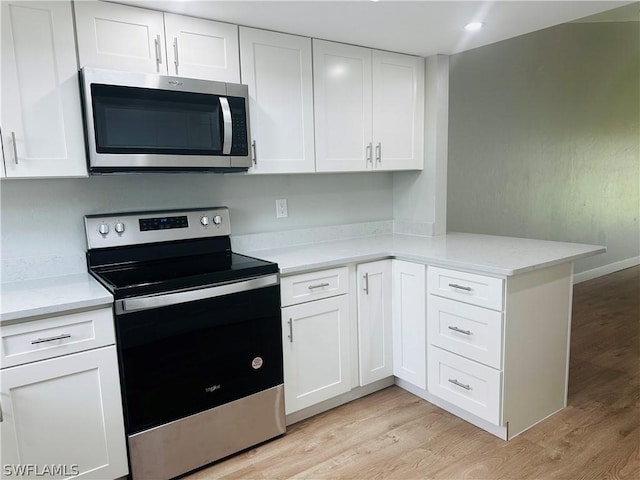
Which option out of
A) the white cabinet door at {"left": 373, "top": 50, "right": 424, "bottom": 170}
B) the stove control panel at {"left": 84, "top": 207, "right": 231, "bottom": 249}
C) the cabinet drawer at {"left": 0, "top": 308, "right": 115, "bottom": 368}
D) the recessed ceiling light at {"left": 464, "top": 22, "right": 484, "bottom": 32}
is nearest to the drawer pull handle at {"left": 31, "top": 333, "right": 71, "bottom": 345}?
the cabinet drawer at {"left": 0, "top": 308, "right": 115, "bottom": 368}

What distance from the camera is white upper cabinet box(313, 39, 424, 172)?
8.16ft

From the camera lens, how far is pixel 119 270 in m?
2.07

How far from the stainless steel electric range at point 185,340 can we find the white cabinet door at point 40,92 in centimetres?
38

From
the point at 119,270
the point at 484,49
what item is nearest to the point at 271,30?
the point at 119,270

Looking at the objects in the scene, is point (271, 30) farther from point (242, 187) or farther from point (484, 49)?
point (484, 49)

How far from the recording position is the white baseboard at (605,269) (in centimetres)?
495

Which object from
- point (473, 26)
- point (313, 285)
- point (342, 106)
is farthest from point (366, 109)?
point (313, 285)

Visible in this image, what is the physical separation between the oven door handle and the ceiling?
47.7 inches

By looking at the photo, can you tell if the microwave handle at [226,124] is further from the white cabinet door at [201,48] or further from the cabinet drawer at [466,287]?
the cabinet drawer at [466,287]

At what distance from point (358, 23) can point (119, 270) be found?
1.67 meters

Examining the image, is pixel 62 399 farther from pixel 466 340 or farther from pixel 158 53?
pixel 466 340

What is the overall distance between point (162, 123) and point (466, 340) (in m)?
1.76

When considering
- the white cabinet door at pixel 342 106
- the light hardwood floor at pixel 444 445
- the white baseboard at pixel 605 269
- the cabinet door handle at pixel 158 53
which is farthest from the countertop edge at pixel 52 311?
the white baseboard at pixel 605 269

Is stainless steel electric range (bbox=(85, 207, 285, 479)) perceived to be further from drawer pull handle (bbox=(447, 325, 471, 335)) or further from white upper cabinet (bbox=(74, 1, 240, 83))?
drawer pull handle (bbox=(447, 325, 471, 335))
